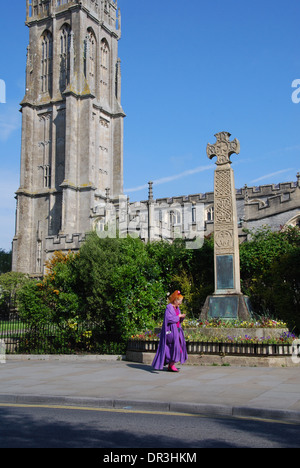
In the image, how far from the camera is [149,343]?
484 inches

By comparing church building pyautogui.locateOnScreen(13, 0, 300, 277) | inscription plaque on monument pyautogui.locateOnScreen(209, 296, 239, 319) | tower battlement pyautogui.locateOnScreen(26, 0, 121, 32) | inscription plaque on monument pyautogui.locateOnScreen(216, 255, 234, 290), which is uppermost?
tower battlement pyautogui.locateOnScreen(26, 0, 121, 32)

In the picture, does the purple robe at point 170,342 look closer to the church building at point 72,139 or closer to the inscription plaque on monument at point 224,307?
the inscription plaque on monument at point 224,307

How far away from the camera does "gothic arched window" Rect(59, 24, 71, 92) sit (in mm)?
55344

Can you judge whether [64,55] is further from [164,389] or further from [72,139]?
[164,389]

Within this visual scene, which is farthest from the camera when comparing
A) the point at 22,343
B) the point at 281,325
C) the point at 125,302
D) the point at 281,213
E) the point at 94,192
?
the point at 94,192

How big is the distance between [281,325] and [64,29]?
53830 mm

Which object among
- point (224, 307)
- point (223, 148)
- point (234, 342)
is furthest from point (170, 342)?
point (223, 148)

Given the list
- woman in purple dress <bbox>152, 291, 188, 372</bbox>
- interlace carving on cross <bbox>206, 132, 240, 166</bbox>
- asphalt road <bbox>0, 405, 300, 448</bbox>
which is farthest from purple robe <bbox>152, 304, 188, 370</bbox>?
interlace carving on cross <bbox>206, 132, 240, 166</bbox>

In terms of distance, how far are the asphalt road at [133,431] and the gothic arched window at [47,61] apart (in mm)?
→ 55394

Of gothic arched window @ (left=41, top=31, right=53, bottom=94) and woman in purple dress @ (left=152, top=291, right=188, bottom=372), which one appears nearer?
woman in purple dress @ (left=152, top=291, right=188, bottom=372)

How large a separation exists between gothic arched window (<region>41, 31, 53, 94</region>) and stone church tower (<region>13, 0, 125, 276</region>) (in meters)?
0.12

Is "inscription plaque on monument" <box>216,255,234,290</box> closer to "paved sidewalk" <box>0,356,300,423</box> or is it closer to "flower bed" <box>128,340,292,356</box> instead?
"flower bed" <box>128,340,292,356</box>

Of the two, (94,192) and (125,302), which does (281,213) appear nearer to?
(125,302)
